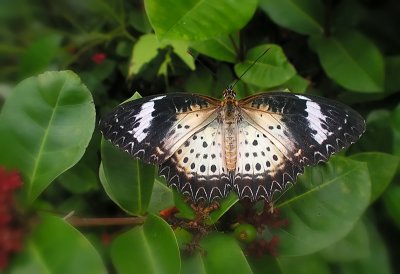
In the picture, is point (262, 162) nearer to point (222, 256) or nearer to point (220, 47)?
point (222, 256)

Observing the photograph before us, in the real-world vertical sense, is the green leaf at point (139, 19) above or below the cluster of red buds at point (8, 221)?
above

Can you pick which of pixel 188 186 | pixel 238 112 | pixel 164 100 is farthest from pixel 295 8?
pixel 188 186

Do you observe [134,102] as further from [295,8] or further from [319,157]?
[295,8]

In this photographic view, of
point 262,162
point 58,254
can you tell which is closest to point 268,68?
point 262,162

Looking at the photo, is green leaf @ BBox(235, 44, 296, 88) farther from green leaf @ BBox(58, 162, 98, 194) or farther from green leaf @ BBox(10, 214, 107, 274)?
green leaf @ BBox(10, 214, 107, 274)

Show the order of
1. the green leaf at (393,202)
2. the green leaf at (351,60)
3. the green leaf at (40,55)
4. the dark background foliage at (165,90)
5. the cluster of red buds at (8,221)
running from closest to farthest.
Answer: the cluster of red buds at (8,221) → the dark background foliage at (165,90) → the green leaf at (393,202) → the green leaf at (351,60) → the green leaf at (40,55)

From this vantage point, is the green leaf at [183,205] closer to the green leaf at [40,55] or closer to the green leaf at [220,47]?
the green leaf at [220,47]

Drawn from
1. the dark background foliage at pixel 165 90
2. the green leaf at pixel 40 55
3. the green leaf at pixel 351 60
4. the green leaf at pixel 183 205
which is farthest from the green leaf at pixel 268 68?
the green leaf at pixel 40 55
